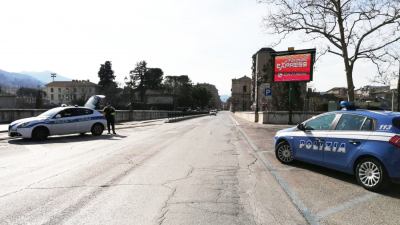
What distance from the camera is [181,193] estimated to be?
727cm

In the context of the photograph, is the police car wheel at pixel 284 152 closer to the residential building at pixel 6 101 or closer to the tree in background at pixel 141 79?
the residential building at pixel 6 101

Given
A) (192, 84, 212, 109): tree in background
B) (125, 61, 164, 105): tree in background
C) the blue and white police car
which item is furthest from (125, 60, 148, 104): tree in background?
the blue and white police car

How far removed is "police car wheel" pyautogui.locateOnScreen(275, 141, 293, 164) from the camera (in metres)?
10.7

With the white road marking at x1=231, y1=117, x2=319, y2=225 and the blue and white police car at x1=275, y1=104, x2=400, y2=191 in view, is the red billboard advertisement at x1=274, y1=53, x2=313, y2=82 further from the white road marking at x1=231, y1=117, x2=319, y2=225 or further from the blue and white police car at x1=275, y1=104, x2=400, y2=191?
the blue and white police car at x1=275, y1=104, x2=400, y2=191

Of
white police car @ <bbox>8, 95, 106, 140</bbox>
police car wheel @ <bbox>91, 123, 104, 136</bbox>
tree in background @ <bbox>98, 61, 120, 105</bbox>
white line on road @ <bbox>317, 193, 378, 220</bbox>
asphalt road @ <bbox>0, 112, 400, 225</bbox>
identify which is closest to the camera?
asphalt road @ <bbox>0, 112, 400, 225</bbox>

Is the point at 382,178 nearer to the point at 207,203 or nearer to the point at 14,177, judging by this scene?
the point at 207,203

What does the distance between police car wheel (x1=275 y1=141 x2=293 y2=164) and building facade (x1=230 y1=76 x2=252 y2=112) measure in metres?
133

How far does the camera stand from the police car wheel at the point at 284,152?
35.1 feet

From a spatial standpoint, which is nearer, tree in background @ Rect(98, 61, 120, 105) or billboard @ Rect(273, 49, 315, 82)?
billboard @ Rect(273, 49, 315, 82)

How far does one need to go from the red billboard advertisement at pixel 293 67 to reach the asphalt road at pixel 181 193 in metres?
23.3

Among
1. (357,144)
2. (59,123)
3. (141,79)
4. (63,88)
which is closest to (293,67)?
(59,123)

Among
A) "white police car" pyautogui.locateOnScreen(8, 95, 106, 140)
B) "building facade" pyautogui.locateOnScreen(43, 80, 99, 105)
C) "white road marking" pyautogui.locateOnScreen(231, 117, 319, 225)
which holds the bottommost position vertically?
"white road marking" pyautogui.locateOnScreen(231, 117, 319, 225)

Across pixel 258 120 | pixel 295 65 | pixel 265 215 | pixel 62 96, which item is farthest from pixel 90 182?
pixel 62 96

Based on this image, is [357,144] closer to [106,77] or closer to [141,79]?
[106,77]
